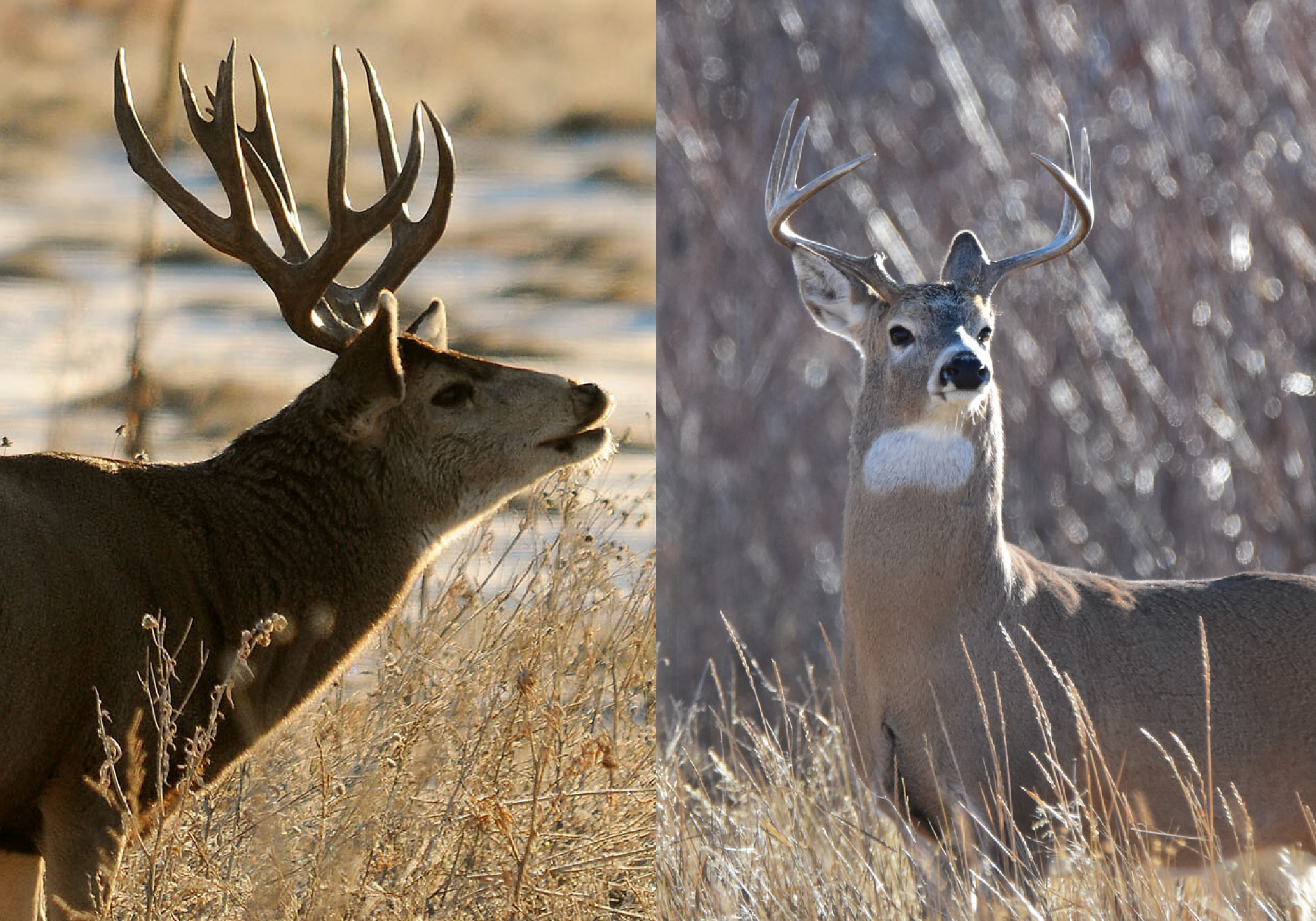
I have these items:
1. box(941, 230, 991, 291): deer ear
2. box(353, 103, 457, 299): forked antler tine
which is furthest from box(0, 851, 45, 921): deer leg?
box(941, 230, 991, 291): deer ear

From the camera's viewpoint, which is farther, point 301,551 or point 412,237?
point 412,237

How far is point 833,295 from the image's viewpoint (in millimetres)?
4109

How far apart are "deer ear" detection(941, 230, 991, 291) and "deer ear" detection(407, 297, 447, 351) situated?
1.11m

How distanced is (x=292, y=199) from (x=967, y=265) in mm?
1470

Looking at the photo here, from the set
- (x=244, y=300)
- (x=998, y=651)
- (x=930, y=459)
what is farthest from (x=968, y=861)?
(x=244, y=300)

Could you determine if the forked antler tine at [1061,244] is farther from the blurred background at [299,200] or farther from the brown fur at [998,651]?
the blurred background at [299,200]

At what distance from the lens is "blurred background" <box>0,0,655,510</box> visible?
3.26m

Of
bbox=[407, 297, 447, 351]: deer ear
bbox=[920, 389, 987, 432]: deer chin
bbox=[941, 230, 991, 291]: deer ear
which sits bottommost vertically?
bbox=[920, 389, 987, 432]: deer chin

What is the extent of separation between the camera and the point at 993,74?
25.6ft

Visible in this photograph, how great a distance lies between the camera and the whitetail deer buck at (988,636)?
11.8ft

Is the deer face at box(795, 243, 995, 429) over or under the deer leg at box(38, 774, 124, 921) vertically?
over

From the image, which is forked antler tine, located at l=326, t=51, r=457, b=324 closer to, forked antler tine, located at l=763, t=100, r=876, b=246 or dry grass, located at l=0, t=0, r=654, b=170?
dry grass, located at l=0, t=0, r=654, b=170

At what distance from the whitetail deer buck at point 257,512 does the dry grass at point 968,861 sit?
2.94 feet

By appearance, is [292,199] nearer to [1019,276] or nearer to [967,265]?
[967,265]
